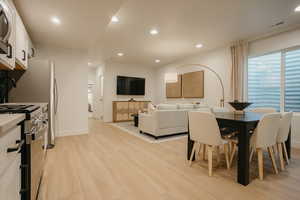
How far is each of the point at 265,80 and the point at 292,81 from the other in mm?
545

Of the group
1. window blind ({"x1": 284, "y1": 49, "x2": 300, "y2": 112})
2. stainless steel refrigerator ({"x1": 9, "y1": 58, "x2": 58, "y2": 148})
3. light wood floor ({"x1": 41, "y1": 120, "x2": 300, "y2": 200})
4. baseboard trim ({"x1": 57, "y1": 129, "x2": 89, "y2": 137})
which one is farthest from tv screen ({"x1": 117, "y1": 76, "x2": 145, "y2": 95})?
window blind ({"x1": 284, "y1": 49, "x2": 300, "y2": 112})

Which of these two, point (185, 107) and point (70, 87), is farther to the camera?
point (185, 107)

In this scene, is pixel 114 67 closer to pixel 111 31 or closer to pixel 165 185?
pixel 111 31

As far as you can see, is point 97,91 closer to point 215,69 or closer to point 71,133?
point 71,133

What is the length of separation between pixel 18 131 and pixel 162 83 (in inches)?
262

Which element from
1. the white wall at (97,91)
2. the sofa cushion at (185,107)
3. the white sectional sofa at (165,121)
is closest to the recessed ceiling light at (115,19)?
the white sectional sofa at (165,121)

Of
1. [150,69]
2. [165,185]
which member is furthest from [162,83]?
[165,185]

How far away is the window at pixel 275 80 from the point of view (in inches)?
133

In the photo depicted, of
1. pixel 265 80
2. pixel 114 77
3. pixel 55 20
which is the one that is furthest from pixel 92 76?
pixel 265 80

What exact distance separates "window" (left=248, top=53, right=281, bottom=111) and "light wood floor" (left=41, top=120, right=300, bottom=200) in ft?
4.73

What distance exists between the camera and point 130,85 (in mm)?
7012

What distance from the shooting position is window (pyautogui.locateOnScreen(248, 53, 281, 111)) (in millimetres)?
3688

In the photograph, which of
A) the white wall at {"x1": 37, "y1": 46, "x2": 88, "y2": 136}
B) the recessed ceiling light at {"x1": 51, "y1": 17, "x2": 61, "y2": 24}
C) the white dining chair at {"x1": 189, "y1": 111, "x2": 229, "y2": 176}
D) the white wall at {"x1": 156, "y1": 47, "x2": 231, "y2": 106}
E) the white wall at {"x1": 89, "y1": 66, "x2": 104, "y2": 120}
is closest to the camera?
the white dining chair at {"x1": 189, "y1": 111, "x2": 229, "y2": 176}

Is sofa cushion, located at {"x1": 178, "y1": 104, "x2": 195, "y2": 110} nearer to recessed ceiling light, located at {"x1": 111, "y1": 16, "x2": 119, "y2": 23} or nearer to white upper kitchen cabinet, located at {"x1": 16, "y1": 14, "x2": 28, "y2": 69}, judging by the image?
recessed ceiling light, located at {"x1": 111, "y1": 16, "x2": 119, "y2": 23}
